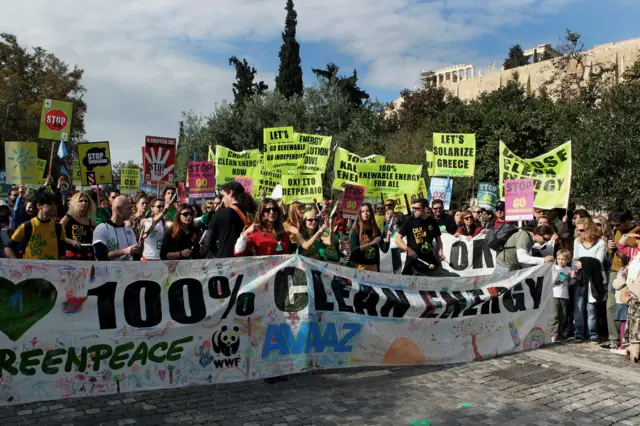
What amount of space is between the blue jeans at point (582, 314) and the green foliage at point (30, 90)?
125 feet

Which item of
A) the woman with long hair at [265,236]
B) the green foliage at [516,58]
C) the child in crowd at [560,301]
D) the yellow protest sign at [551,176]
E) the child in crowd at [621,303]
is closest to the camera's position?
the woman with long hair at [265,236]

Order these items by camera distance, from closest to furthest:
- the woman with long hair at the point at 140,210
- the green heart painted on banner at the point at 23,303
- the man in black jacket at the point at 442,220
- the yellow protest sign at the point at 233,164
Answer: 1. the green heart painted on banner at the point at 23,303
2. the woman with long hair at the point at 140,210
3. the man in black jacket at the point at 442,220
4. the yellow protest sign at the point at 233,164

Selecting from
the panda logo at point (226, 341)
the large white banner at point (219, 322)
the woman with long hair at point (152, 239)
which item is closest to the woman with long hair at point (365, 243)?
the large white banner at point (219, 322)

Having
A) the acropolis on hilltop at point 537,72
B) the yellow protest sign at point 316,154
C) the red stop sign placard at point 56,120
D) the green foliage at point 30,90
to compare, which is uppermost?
the acropolis on hilltop at point 537,72

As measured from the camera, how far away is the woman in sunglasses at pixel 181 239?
6426 mm

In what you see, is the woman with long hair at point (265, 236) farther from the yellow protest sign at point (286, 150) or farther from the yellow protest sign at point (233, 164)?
the yellow protest sign at point (233, 164)

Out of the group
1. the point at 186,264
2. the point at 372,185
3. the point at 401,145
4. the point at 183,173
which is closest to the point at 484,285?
the point at 186,264

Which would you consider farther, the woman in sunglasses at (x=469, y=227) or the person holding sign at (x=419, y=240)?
the woman in sunglasses at (x=469, y=227)

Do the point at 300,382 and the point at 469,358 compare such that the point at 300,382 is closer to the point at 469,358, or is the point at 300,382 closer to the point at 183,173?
the point at 469,358

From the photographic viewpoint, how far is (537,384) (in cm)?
584

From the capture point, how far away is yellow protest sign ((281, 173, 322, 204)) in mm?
12828

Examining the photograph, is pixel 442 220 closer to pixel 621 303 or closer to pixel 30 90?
pixel 621 303

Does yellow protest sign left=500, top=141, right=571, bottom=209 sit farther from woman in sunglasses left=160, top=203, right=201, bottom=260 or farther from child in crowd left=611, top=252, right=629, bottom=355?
woman in sunglasses left=160, top=203, right=201, bottom=260

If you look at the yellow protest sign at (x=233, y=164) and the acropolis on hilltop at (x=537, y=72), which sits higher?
the acropolis on hilltop at (x=537, y=72)
